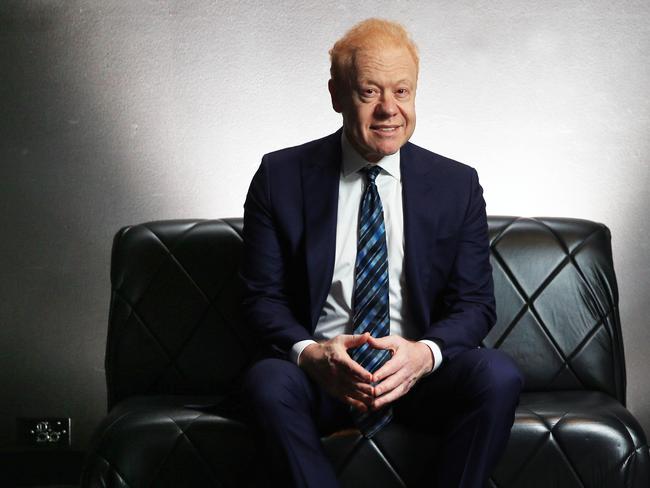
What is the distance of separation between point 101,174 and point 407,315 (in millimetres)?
1346

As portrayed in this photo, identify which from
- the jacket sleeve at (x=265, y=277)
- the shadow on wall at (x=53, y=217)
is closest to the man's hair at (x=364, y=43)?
the jacket sleeve at (x=265, y=277)

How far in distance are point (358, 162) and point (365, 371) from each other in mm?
657

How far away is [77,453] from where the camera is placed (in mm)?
3439

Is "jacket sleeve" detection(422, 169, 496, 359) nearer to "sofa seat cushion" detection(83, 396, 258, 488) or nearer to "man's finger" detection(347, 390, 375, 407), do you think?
"man's finger" detection(347, 390, 375, 407)

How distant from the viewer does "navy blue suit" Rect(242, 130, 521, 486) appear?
2498 mm

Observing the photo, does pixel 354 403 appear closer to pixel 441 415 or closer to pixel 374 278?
pixel 441 415

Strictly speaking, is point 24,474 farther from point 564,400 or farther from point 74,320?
point 564,400

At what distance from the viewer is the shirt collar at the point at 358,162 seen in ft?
8.60

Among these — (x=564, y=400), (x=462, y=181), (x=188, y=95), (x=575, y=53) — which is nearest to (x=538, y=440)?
(x=564, y=400)

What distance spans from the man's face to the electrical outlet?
1.64m

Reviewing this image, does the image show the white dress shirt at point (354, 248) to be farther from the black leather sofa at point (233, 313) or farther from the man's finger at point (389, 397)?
the black leather sofa at point (233, 313)

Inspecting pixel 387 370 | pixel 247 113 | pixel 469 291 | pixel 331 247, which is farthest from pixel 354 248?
pixel 247 113

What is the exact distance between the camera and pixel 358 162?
8.62 feet

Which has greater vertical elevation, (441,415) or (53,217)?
(53,217)
